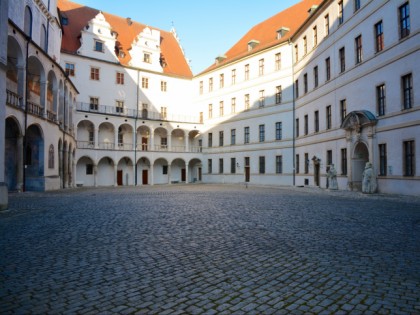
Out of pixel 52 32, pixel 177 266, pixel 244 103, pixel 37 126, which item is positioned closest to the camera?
pixel 177 266

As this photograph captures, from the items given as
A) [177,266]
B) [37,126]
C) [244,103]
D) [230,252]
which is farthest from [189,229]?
[244,103]

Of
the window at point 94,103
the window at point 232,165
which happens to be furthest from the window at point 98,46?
the window at point 232,165

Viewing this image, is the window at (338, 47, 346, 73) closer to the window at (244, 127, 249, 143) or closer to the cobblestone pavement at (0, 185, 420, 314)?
the window at (244, 127, 249, 143)

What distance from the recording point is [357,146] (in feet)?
81.6

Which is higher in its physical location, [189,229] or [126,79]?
[126,79]

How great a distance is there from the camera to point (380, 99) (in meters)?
22.8

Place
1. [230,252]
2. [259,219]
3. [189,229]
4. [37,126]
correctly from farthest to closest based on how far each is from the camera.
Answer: [37,126], [259,219], [189,229], [230,252]

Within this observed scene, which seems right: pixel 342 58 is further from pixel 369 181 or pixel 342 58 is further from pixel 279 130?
pixel 279 130

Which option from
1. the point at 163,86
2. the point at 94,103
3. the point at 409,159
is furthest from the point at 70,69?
the point at 409,159

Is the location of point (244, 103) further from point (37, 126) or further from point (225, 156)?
point (37, 126)

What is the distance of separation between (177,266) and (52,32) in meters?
31.1

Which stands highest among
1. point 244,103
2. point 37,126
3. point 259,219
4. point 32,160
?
point 244,103

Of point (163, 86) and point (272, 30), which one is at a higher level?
point (272, 30)

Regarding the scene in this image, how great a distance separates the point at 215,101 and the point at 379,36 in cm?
2828
